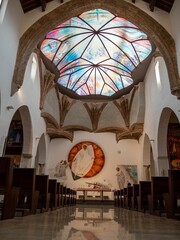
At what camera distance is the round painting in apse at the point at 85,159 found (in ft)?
71.4

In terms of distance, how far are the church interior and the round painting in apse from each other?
0.31ft

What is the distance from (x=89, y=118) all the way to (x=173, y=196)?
16536 millimetres

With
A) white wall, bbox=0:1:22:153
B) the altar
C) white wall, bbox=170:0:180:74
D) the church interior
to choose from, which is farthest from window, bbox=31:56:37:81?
the altar

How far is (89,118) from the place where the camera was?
903 inches

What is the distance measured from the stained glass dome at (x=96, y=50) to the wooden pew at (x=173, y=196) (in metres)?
10.2

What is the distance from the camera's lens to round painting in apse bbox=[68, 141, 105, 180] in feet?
71.4

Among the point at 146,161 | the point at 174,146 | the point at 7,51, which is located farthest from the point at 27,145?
the point at 146,161

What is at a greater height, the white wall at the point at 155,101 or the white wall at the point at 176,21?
the white wall at the point at 176,21

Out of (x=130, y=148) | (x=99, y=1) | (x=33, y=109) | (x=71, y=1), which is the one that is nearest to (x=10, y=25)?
(x=71, y=1)

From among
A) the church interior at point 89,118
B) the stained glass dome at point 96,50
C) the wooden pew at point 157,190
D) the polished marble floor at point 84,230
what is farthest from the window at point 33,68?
the polished marble floor at point 84,230

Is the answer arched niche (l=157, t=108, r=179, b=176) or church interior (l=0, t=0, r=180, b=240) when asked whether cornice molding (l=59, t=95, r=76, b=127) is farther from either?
arched niche (l=157, t=108, r=179, b=176)

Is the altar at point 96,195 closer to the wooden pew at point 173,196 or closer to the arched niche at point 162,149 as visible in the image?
the arched niche at point 162,149

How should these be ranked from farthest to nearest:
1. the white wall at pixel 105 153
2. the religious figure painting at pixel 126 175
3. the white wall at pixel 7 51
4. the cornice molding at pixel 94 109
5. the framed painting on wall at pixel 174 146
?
1. the cornice molding at pixel 94 109
2. the white wall at pixel 105 153
3. the religious figure painting at pixel 126 175
4. the framed painting on wall at pixel 174 146
5. the white wall at pixel 7 51

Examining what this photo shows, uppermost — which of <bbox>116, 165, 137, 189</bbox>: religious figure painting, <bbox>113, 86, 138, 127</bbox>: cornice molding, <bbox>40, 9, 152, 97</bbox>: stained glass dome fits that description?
<bbox>40, 9, 152, 97</bbox>: stained glass dome
